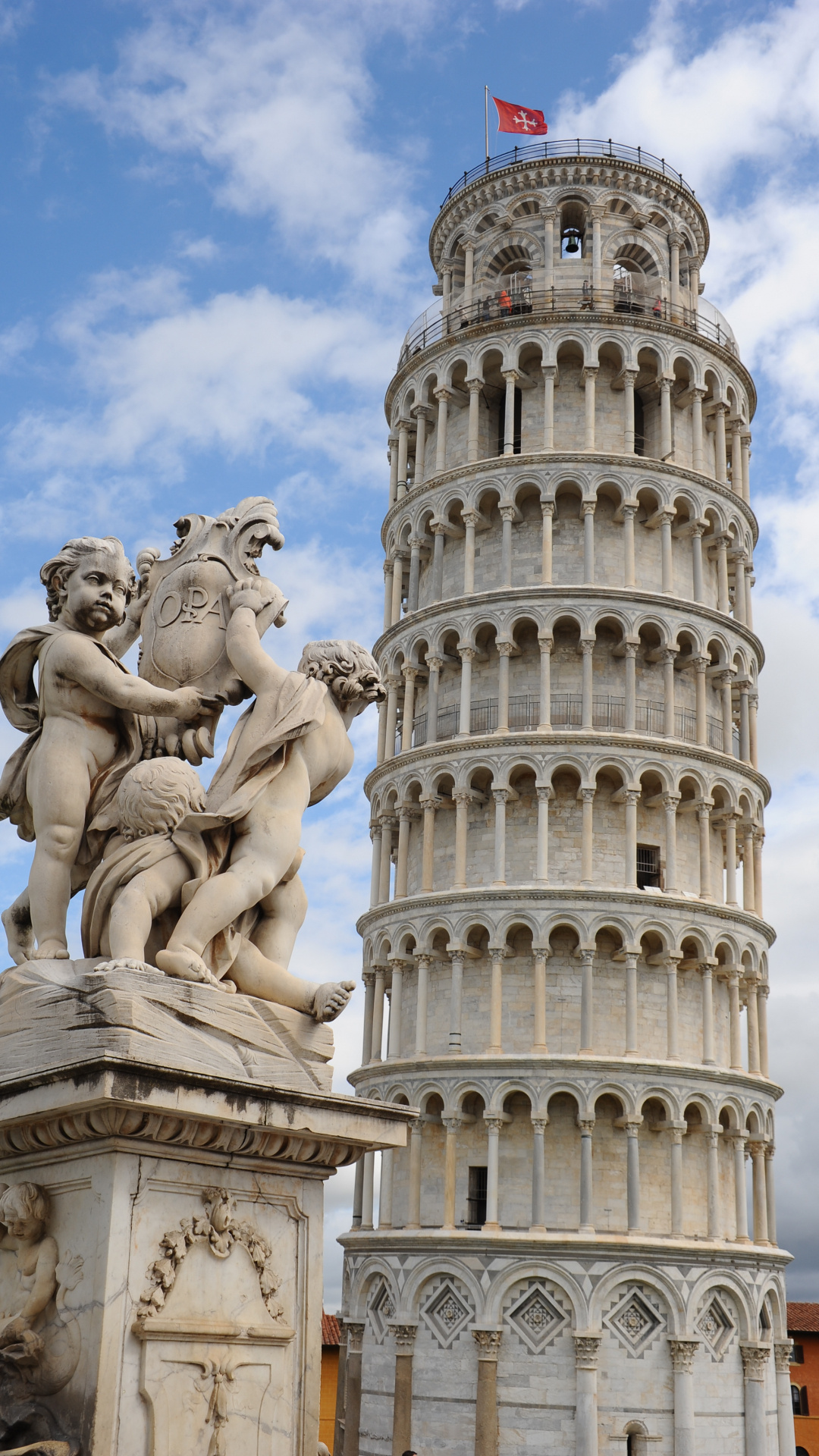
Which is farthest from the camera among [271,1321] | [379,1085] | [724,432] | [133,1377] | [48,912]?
[724,432]

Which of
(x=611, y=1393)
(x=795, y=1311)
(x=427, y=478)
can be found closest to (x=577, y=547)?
(x=427, y=478)

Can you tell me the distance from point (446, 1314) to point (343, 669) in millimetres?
36764

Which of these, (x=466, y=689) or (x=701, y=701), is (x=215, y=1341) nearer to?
(x=466, y=689)

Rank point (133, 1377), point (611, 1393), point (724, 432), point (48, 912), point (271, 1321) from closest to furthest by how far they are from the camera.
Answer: point (133, 1377) → point (271, 1321) → point (48, 912) → point (611, 1393) → point (724, 432)

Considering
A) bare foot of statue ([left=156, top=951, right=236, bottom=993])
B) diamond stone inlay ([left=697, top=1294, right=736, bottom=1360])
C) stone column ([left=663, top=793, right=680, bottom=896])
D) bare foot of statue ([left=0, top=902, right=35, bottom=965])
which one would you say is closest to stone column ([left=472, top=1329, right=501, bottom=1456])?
diamond stone inlay ([left=697, top=1294, right=736, bottom=1360])

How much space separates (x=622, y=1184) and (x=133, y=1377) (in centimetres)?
3764

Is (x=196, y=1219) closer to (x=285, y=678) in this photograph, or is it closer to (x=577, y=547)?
(x=285, y=678)

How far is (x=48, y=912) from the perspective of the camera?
5277 millimetres

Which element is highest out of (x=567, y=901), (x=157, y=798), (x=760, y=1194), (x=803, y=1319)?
(x=567, y=901)

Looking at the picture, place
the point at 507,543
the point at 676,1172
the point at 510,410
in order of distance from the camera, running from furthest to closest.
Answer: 1. the point at 510,410
2. the point at 507,543
3. the point at 676,1172

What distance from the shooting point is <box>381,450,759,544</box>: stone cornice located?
45.4 m

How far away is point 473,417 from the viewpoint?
48.0 meters

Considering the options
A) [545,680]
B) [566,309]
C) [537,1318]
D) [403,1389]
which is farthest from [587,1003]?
[566,309]

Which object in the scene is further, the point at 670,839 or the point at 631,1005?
the point at 670,839
